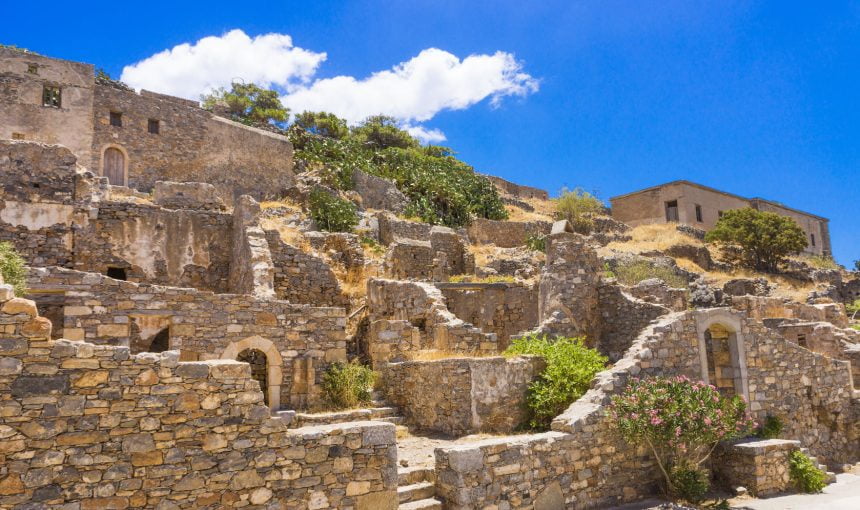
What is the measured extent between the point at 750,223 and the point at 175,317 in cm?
3776

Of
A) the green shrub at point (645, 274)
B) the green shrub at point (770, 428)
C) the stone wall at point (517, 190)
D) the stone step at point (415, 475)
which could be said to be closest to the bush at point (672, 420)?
the green shrub at point (770, 428)

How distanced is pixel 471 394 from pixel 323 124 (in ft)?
114

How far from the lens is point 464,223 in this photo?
34.1 meters

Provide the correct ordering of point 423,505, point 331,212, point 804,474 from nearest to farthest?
point 423,505 → point 804,474 → point 331,212

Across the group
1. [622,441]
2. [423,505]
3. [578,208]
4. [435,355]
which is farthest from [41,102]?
[578,208]

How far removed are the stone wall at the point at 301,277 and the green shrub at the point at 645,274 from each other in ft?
54.2

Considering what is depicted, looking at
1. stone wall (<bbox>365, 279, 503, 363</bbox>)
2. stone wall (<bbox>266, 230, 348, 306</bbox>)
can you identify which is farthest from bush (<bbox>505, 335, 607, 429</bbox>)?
stone wall (<bbox>266, 230, 348, 306</bbox>)

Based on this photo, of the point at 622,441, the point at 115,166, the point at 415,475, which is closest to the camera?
the point at 415,475

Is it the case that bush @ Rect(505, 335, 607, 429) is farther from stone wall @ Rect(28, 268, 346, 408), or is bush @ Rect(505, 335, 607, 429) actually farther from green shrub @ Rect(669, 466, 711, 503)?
stone wall @ Rect(28, 268, 346, 408)

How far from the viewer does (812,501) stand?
10.6 m

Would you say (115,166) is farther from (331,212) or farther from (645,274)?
(645,274)

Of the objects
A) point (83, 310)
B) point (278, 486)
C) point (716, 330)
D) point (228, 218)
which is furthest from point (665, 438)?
point (228, 218)

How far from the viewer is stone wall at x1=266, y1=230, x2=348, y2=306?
15.6 meters

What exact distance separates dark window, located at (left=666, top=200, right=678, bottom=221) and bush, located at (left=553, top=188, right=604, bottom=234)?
189 inches
